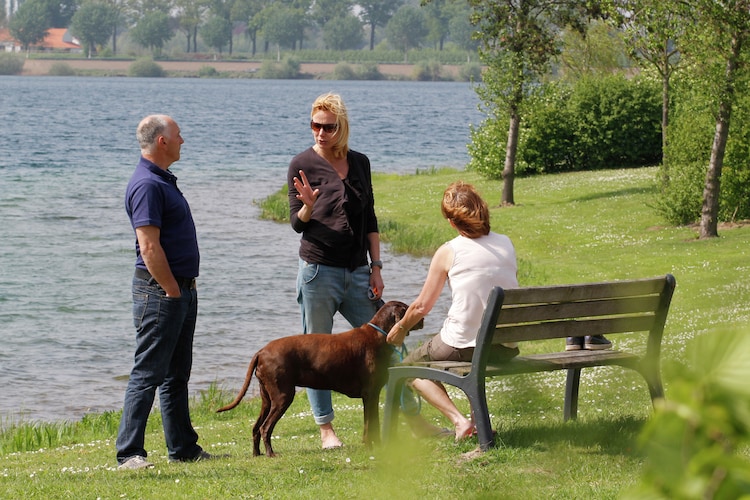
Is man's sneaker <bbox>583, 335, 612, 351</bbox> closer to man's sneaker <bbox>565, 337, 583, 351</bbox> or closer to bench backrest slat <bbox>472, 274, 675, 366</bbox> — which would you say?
man's sneaker <bbox>565, 337, 583, 351</bbox>

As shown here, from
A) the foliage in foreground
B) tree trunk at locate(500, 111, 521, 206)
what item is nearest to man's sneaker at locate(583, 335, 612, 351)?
the foliage in foreground

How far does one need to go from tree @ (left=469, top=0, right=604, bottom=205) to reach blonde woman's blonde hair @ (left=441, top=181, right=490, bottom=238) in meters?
20.6

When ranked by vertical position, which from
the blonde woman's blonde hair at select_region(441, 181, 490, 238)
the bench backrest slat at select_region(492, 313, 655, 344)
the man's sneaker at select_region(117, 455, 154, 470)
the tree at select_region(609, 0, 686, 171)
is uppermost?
the tree at select_region(609, 0, 686, 171)

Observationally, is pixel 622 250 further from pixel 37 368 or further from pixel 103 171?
pixel 103 171

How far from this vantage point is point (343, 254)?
6.58 m

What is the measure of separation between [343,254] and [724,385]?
6.19 meters

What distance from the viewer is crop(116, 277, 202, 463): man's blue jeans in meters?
6.24

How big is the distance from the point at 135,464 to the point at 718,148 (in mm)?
14730

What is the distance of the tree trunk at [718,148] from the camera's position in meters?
17.9

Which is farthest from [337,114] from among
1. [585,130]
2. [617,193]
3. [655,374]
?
[585,130]

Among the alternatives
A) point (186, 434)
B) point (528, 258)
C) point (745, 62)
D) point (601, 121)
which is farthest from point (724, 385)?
point (601, 121)

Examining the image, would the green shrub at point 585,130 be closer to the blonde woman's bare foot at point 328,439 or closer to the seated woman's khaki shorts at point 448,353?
the blonde woman's bare foot at point 328,439

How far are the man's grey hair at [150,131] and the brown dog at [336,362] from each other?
1.40 metres

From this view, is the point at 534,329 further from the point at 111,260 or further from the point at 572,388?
the point at 111,260
